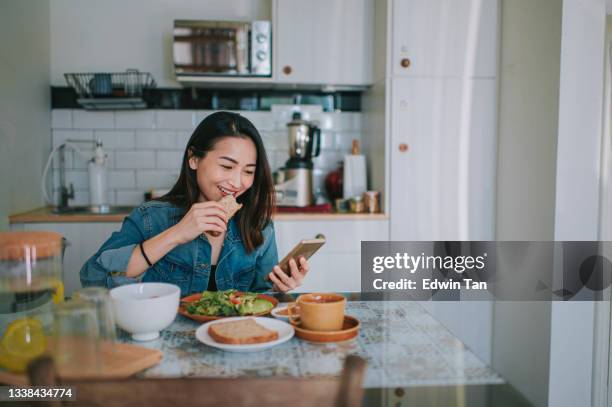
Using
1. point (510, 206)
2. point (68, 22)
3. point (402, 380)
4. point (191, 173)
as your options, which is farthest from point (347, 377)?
point (68, 22)

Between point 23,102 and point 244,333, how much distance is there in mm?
2413

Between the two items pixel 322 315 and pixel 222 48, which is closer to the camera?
pixel 322 315

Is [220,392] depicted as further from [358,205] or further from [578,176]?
[358,205]

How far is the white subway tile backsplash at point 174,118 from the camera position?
10.8 ft

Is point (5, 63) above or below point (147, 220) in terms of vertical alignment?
above

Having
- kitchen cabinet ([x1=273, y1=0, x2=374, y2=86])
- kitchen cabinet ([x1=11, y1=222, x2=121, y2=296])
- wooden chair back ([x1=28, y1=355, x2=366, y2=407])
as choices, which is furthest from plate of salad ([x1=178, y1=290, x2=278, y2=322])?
kitchen cabinet ([x1=273, y1=0, x2=374, y2=86])

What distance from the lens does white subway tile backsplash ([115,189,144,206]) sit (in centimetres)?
332

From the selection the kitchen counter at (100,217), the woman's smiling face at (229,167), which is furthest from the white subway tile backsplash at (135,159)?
the woman's smiling face at (229,167)

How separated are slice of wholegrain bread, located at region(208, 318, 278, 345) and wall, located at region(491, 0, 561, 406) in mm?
1680

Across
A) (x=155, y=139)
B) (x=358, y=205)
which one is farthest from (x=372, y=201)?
(x=155, y=139)

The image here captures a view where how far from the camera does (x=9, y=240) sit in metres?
0.90

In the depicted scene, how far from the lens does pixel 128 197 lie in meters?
3.32

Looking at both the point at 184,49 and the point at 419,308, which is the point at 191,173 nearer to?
the point at 419,308

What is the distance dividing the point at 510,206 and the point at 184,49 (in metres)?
1.91
